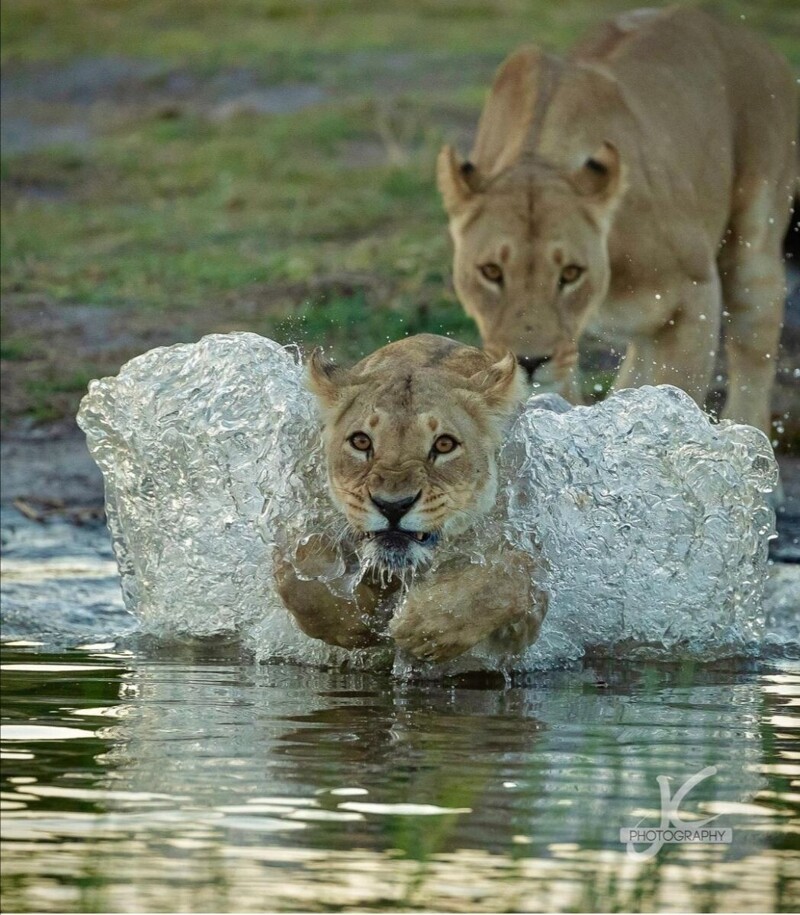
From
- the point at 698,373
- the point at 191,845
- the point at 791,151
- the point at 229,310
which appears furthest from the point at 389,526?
the point at 229,310

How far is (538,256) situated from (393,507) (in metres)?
2.71

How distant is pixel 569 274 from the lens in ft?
26.6

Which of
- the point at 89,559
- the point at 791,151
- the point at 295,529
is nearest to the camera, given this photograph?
the point at 295,529

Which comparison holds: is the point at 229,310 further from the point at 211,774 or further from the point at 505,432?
the point at 211,774

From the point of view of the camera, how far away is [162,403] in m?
6.82

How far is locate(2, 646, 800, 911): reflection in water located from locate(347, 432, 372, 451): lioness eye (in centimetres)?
59

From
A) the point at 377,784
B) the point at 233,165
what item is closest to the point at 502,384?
the point at 377,784

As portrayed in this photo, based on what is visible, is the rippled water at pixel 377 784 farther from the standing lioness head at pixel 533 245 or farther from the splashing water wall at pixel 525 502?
the standing lioness head at pixel 533 245

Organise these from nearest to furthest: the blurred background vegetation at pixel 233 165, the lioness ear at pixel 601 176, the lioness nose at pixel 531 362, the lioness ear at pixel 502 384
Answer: the lioness ear at pixel 502 384
the lioness nose at pixel 531 362
the lioness ear at pixel 601 176
the blurred background vegetation at pixel 233 165

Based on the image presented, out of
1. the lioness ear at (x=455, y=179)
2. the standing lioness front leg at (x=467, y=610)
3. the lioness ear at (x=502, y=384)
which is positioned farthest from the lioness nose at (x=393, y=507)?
the lioness ear at (x=455, y=179)

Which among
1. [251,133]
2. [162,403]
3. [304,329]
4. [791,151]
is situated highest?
[251,133]

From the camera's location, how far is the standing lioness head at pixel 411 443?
5.62m

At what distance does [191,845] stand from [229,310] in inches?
277

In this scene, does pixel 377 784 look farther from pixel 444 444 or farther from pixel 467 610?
pixel 444 444
